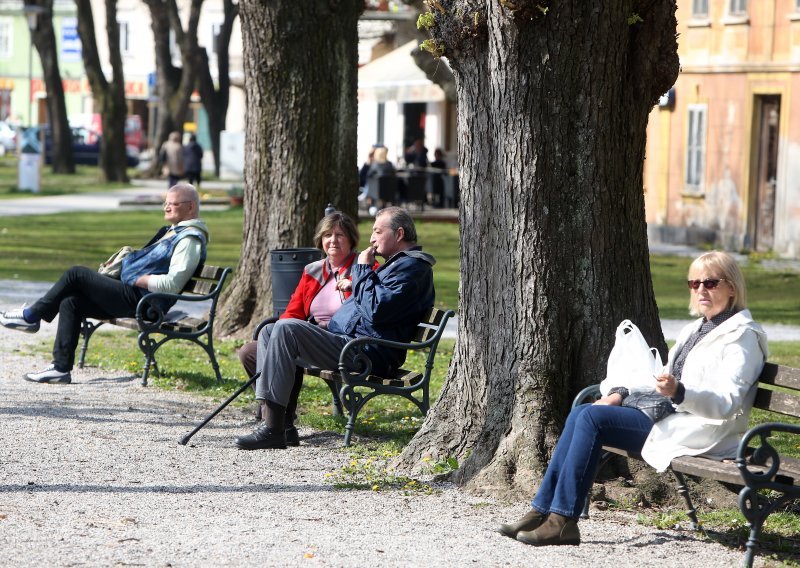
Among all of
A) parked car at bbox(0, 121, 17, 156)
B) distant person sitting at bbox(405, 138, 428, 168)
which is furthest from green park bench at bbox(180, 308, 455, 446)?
parked car at bbox(0, 121, 17, 156)

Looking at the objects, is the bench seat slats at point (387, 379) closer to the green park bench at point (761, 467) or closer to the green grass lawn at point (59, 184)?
the green park bench at point (761, 467)

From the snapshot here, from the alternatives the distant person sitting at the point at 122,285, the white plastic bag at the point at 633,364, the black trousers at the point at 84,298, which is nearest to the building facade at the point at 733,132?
the distant person sitting at the point at 122,285

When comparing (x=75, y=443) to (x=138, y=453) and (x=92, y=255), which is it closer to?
(x=138, y=453)

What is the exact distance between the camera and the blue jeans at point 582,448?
18.6 feet

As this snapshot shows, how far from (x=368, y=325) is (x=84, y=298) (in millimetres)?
2813

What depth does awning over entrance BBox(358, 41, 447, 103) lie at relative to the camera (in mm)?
33719

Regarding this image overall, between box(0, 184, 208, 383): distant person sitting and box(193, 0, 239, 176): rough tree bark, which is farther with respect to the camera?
box(193, 0, 239, 176): rough tree bark

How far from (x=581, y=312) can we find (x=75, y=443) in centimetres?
288

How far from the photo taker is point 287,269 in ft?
30.2

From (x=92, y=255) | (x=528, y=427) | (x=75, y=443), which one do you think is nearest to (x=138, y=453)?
(x=75, y=443)

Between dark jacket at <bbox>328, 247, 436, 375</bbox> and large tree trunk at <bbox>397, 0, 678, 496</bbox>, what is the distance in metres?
0.91

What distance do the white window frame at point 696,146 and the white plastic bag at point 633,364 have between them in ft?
67.6

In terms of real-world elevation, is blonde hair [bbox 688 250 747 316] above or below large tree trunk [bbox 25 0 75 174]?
below

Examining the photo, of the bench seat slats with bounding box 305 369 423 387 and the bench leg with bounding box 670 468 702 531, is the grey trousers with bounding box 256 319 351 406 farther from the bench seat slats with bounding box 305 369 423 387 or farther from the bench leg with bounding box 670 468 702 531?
the bench leg with bounding box 670 468 702 531
